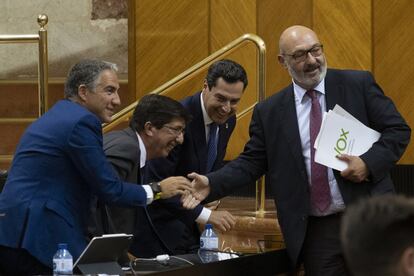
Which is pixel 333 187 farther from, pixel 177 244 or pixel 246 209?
pixel 246 209

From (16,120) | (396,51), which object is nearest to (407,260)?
(396,51)

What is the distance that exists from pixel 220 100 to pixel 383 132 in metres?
0.95

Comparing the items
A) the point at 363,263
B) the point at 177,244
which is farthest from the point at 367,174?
the point at 363,263

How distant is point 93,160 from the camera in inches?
159

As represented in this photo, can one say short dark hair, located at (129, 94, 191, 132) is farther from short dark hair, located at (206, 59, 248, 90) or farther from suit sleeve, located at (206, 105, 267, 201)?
short dark hair, located at (206, 59, 248, 90)

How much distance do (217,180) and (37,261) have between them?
109 centimetres

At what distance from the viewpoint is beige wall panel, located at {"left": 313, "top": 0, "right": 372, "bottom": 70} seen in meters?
8.04

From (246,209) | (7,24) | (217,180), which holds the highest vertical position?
(7,24)

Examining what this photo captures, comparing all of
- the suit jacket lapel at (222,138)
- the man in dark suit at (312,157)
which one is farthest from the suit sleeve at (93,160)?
the suit jacket lapel at (222,138)

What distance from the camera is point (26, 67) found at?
8945 millimetres

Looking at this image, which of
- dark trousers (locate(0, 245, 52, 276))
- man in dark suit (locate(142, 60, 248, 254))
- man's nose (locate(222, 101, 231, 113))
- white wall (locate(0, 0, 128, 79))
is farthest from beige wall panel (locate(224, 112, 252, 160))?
dark trousers (locate(0, 245, 52, 276))

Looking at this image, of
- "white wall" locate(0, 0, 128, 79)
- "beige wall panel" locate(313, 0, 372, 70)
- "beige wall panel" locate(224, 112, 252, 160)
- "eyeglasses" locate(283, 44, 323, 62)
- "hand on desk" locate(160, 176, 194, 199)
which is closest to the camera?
"hand on desk" locate(160, 176, 194, 199)

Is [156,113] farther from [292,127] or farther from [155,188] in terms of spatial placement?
[292,127]

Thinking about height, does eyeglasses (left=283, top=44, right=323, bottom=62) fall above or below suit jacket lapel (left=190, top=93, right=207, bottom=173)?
above
